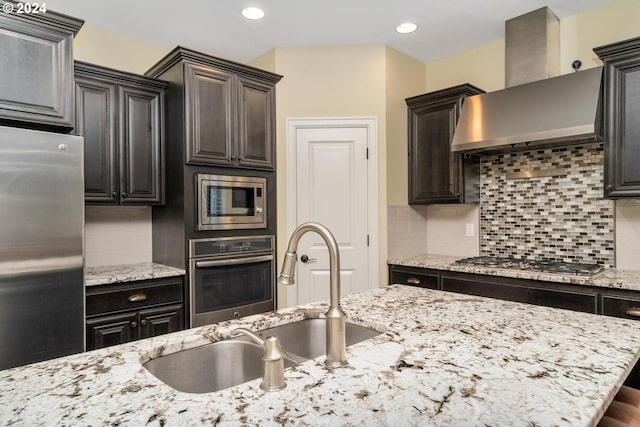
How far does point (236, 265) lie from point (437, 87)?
2.66 m

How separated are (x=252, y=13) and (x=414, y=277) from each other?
2502mm

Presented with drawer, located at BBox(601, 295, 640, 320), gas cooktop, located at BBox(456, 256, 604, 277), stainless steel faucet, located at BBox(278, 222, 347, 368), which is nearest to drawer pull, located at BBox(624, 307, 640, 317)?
drawer, located at BBox(601, 295, 640, 320)

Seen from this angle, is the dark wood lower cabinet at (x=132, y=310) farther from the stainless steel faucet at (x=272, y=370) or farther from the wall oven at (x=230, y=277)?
the stainless steel faucet at (x=272, y=370)

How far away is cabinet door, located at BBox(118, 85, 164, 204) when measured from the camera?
2.83 m

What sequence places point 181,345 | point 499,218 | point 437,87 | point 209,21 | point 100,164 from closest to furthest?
point 181,345, point 100,164, point 209,21, point 499,218, point 437,87

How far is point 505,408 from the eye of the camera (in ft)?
2.59

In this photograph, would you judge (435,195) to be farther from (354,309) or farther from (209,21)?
(209,21)

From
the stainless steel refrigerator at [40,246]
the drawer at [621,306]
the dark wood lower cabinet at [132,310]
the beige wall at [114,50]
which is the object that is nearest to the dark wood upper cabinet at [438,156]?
the drawer at [621,306]

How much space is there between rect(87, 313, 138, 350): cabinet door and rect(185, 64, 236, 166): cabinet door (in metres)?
1.15

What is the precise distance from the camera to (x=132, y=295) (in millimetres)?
2543

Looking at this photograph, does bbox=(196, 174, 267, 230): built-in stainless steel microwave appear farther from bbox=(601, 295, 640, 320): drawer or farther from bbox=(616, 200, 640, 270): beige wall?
bbox=(616, 200, 640, 270): beige wall

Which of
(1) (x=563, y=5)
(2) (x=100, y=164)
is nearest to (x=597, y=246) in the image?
(1) (x=563, y=5)

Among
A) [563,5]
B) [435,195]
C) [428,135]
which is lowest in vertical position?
[435,195]

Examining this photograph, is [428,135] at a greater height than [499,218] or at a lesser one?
greater
